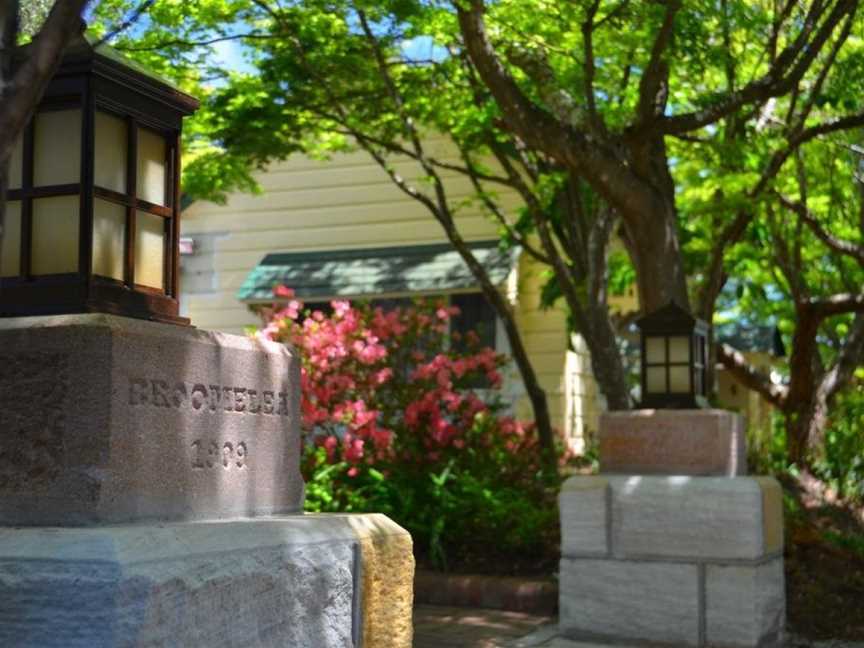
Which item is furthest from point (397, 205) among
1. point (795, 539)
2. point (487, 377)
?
point (795, 539)

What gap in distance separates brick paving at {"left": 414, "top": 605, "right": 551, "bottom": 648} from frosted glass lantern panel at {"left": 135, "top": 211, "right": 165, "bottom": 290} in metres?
4.43

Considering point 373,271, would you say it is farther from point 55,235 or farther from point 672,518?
point 55,235

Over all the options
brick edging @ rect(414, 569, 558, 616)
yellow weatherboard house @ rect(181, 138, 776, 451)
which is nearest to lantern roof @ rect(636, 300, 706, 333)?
brick edging @ rect(414, 569, 558, 616)

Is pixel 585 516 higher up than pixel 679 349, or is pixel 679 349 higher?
pixel 679 349

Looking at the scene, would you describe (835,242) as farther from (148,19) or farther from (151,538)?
(151,538)

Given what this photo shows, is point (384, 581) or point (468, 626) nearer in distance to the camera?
point (384, 581)

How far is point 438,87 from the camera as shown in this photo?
11977 mm

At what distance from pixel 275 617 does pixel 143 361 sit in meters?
0.79

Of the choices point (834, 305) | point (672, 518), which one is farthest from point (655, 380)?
point (834, 305)

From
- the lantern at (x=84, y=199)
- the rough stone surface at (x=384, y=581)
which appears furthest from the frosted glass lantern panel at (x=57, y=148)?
→ the rough stone surface at (x=384, y=581)

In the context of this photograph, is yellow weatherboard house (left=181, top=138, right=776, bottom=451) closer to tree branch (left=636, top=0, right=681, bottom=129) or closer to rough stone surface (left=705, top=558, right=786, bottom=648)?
tree branch (left=636, top=0, right=681, bottom=129)

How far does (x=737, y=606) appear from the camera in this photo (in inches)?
294

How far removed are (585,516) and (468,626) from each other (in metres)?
1.19

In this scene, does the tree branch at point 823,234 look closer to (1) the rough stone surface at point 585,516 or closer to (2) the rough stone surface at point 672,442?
(2) the rough stone surface at point 672,442
